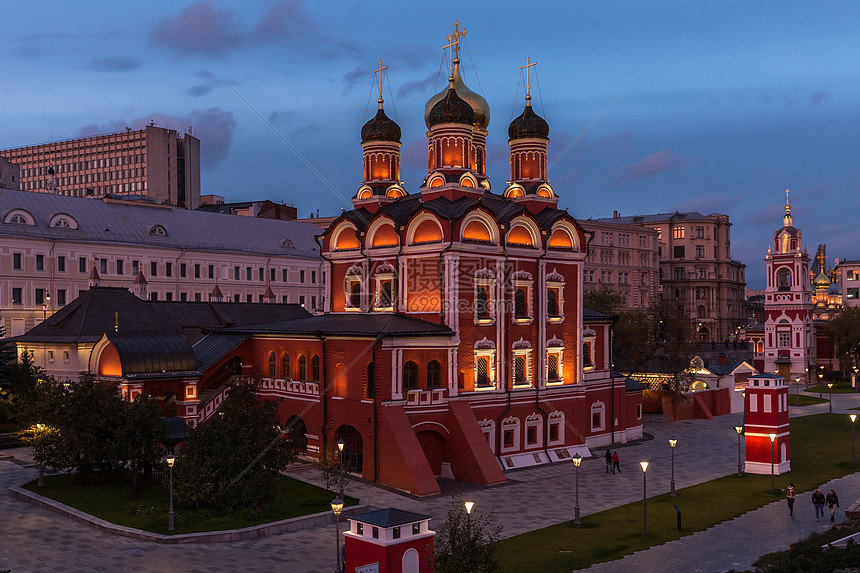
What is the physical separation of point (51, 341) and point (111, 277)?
65.4 feet

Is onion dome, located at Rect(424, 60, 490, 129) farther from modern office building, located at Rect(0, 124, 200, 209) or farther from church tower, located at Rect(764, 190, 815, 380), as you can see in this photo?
modern office building, located at Rect(0, 124, 200, 209)

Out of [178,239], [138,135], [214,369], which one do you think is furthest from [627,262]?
[138,135]

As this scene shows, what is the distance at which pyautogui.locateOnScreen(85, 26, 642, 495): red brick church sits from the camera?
34062mm

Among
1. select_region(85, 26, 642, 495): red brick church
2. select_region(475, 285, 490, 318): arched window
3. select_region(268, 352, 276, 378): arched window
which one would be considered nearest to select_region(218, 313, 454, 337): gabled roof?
select_region(85, 26, 642, 495): red brick church

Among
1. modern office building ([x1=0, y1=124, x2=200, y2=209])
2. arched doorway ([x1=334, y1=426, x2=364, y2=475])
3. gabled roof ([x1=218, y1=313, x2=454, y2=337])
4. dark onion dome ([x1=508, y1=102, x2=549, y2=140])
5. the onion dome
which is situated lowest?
arched doorway ([x1=334, y1=426, x2=364, y2=475])

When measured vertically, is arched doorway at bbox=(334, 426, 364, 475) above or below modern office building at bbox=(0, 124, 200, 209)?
below

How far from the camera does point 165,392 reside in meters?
37.6

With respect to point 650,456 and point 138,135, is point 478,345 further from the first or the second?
point 138,135

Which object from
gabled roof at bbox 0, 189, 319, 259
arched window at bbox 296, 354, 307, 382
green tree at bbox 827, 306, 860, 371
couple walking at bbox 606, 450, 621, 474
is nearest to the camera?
couple walking at bbox 606, 450, 621, 474

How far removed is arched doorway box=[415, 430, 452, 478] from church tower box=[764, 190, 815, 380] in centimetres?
5799

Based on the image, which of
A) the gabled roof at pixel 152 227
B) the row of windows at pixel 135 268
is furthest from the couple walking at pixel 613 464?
the gabled roof at pixel 152 227

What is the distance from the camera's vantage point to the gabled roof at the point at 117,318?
43.5 m

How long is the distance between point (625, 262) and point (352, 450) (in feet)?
227

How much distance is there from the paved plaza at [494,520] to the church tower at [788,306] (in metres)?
48.4
